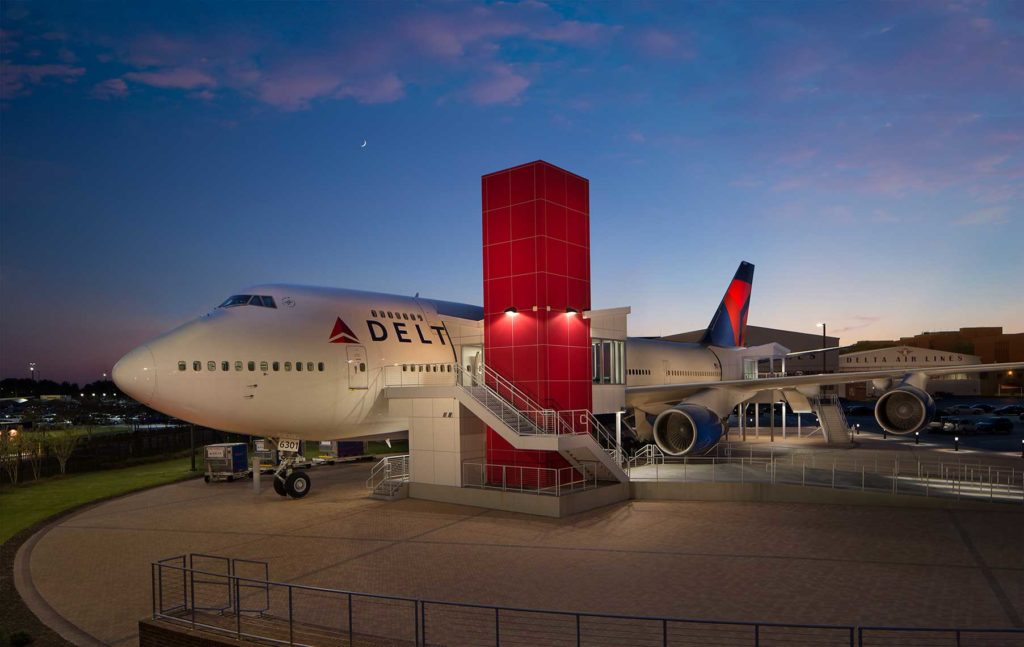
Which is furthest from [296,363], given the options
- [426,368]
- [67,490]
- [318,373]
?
[67,490]

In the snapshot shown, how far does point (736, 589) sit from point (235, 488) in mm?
18229

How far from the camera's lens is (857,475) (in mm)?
20781

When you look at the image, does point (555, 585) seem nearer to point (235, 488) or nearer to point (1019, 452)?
point (235, 488)

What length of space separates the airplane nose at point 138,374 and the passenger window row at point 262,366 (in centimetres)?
67

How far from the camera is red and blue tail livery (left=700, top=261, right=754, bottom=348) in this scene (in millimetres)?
38594

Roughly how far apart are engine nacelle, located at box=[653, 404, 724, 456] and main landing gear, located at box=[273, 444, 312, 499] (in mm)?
11510

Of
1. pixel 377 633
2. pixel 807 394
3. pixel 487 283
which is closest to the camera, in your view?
pixel 377 633

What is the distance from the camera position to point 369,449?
124ft

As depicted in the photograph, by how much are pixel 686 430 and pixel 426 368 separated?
869cm

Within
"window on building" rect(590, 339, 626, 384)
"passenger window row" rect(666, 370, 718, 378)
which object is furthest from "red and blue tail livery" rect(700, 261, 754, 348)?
"window on building" rect(590, 339, 626, 384)

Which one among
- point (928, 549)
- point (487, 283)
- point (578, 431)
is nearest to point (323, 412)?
point (487, 283)

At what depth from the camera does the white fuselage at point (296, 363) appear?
16.6 meters

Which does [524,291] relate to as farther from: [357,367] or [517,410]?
[357,367]

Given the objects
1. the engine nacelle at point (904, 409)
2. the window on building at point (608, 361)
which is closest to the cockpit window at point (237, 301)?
the window on building at point (608, 361)
